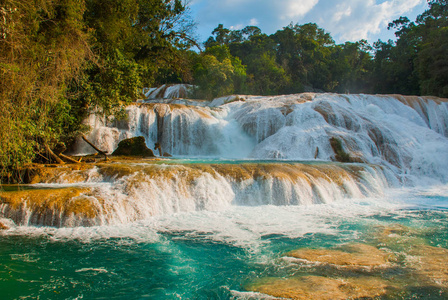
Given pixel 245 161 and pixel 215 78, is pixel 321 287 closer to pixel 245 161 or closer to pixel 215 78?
pixel 245 161

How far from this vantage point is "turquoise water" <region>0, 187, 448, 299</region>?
405 cm

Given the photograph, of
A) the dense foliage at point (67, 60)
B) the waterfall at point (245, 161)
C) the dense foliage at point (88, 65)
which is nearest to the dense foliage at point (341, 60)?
the dense foliage at point (88, 65)

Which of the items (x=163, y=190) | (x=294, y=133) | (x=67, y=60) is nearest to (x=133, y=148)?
(x=163, y=190)

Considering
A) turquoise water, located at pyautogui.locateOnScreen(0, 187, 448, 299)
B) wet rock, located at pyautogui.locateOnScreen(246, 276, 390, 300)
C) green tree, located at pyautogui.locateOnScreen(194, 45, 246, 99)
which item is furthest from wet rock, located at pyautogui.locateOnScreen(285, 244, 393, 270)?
green tree, located at pyautogui.locateOnScreen(194, 45, 246, 99)

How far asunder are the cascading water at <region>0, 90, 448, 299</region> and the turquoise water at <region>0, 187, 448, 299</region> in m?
0.02

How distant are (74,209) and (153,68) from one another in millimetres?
9191

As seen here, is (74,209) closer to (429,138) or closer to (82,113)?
(82,113)

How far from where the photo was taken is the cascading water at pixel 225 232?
4.09 m

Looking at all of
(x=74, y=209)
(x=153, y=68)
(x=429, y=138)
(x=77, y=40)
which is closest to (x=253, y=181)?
(x=74, y=209)

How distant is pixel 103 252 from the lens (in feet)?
17.0

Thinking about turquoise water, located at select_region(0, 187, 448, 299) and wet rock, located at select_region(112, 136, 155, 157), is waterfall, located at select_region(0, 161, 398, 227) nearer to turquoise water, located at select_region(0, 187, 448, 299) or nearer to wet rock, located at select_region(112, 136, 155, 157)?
turquoise water, located at select_region(0, 187, 448, 299)

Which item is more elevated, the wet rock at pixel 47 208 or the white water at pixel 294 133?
the white water at pixel 294 133

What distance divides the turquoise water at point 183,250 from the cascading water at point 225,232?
0.08 feet

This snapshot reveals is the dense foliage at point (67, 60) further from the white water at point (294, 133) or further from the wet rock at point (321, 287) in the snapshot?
the wet rock at point (321, 287)
